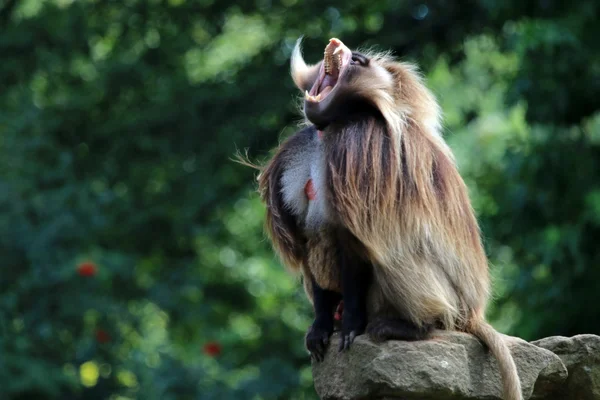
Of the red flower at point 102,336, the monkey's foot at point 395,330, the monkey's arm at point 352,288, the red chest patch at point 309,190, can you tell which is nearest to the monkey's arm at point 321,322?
the monkey's arm at point 352,288

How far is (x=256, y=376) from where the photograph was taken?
434 inches

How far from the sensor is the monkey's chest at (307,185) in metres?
4.73

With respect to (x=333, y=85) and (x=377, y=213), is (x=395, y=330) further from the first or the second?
(x=333, y=85)

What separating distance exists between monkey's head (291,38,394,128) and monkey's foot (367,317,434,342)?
0.85 m

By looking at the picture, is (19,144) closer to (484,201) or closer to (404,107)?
(484,201)

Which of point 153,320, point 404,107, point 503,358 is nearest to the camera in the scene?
point 503,358

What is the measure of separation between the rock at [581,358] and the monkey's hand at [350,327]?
77cm

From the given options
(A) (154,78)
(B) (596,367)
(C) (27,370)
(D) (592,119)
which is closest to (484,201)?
(D) (592,119)

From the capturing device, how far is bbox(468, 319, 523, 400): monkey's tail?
4.37 m

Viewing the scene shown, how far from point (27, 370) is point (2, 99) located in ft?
9.65

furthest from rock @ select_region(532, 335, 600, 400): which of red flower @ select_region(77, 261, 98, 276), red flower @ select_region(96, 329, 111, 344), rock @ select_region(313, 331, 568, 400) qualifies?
red flower @ select_region(96, 329, 111, 344)

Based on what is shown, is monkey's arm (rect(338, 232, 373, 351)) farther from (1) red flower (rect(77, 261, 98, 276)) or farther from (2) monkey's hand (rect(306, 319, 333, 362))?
(1) red flower (rect(77, 261, 98, 276))

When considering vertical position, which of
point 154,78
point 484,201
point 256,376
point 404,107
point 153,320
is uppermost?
point 154,78

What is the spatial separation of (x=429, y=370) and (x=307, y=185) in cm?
96
